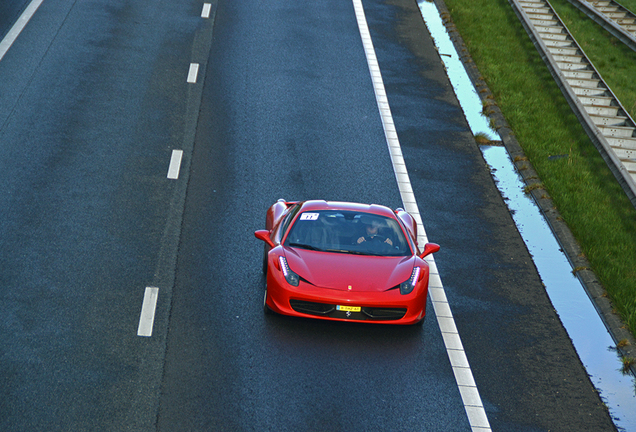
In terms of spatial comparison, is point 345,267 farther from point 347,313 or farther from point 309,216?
point 309,216

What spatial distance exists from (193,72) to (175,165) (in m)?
4.78

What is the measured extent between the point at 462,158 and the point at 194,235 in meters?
6.24

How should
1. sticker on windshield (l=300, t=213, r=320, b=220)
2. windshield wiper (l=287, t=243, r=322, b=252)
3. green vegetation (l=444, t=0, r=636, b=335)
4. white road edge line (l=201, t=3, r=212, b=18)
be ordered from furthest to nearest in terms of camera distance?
white road edge line (l=201, t=3, r=212, b=18)
green vegetation (l=444, t=0, r=636, b=335)
sticker on windshield (l=300, t=213, r=320, b=220)
windshield wiper (l=287, t=243, r=322, b=252)

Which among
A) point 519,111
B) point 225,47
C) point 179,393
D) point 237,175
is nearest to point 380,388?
point 179,393

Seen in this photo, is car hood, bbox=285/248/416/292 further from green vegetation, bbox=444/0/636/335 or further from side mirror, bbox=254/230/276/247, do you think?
green vegetation, bbox=444/0/636/335

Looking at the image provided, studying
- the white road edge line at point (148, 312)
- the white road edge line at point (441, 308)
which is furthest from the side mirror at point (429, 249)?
the white road edge line at point (148, 312)

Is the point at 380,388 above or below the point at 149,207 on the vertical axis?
above

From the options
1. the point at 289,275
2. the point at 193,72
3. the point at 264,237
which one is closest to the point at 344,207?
the point at 264,237

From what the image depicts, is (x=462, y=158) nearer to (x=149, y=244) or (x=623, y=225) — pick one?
(x=623, y=225)

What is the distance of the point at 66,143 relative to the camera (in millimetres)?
13500

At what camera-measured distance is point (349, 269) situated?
352 inches

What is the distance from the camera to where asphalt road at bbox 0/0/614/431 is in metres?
7.77

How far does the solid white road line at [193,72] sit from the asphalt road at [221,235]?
0.17 metres

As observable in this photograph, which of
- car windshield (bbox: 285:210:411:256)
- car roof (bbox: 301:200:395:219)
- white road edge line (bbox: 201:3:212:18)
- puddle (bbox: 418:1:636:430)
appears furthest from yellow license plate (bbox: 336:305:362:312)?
white road edge line (bbox: 201:3:212:18)
